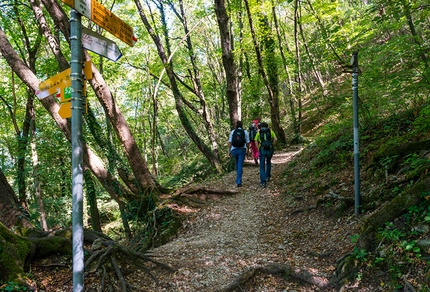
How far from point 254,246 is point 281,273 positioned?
4.20 ft

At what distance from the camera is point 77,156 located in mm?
2537

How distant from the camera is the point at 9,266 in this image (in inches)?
135

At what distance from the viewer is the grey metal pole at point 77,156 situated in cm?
247

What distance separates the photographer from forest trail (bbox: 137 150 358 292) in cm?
406

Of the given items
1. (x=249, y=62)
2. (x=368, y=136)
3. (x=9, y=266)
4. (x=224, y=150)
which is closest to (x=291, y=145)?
(x=224, y=150)

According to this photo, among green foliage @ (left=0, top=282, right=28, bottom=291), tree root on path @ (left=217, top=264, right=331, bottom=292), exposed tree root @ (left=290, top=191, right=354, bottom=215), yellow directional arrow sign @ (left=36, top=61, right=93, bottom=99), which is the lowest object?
tree root on path @ (left=217, top=264, right=331, bottom=292)

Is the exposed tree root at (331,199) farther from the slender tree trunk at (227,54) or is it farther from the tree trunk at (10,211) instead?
the slender tree trunk at (227,54)

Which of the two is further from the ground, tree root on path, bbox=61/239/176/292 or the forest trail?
tree root on path, bbox=61/239/176/292

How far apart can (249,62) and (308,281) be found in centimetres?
1716

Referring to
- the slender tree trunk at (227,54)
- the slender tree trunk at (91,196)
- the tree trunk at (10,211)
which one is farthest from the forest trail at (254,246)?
the slender tree trunk at (227,54)

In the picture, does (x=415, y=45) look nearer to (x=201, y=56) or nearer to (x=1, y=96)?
(x=1, y=96)

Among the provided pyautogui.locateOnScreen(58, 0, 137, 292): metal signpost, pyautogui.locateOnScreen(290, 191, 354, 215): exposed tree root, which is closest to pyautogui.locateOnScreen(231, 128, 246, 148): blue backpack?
pyautogui.locateOnScreen(290, 191, 354, 215): exposed tree root

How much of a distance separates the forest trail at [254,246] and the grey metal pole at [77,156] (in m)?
1.75

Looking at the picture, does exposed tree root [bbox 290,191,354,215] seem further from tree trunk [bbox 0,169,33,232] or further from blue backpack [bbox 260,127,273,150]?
tree trunk [bbox 0,169,33,232]
